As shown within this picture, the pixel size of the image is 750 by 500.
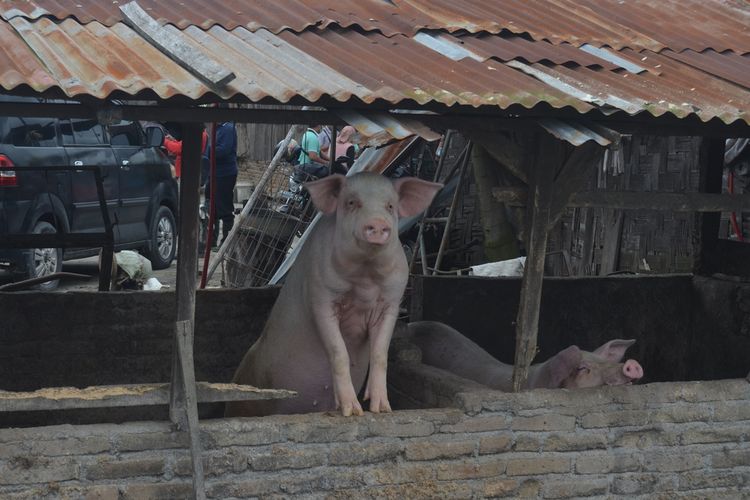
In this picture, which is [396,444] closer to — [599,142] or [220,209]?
[599,142]

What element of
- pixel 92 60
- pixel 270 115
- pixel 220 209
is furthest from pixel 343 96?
pixel 220 209

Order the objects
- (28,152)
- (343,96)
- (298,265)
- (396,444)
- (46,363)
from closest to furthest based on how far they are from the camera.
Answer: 1. (343,96)
2. (396,444)
3. (298,265)
4. (46,363)
5. (28,152)

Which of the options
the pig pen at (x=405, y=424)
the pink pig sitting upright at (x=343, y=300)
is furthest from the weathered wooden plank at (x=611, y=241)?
the pink pig sitting upright at (x=343, y=300)

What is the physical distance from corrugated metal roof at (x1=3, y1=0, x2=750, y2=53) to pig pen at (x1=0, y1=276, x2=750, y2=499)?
6.02ft

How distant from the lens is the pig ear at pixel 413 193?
604 centimetres

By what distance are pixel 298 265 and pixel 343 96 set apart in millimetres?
1636

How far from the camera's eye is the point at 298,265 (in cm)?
644

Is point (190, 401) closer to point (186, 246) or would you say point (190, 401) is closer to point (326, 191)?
point (186, 246)

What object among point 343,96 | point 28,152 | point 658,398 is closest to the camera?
point 343,96

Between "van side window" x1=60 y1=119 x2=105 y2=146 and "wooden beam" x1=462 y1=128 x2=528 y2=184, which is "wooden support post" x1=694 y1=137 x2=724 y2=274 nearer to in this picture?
"wooden beam" x1=462 y1=128 x2=528 y2=184

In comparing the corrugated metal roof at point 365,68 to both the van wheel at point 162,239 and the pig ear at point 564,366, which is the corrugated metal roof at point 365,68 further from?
the van wheel at point 162,239

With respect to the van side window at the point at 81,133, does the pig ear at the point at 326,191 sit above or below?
below

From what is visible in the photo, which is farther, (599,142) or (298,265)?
(298,265)

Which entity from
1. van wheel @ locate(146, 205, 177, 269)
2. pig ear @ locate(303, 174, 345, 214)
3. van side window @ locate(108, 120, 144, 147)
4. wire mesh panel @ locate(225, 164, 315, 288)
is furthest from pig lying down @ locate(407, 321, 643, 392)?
van wheel @ locate(146, 205, 177, 269)
